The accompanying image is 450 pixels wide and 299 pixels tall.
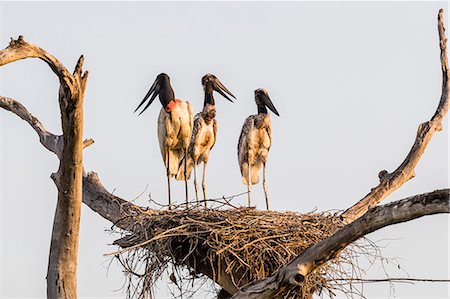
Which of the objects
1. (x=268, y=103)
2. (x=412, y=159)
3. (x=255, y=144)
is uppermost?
(x=268, y=103)

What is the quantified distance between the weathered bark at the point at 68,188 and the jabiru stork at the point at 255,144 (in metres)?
4.28

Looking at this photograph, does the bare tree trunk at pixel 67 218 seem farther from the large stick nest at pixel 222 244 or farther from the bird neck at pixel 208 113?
the bird neck at pixel 208 113

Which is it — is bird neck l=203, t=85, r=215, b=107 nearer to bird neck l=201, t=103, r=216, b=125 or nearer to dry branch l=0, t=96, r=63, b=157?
bird neck l=201, t=103, r=216, b=125

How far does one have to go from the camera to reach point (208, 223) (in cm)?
754

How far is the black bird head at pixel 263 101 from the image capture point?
1112 cm

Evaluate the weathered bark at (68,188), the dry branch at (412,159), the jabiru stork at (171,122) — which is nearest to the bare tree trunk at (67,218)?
the weathered bark at (68,188)

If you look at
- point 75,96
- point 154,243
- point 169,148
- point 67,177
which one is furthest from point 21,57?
point 169,148

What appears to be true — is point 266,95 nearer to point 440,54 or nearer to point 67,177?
point 440,54

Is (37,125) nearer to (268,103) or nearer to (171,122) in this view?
(171,122)

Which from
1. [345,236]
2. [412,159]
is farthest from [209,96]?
[345,236]

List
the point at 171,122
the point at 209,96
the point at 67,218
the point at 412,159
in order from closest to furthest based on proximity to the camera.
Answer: the point at 67,218 < the point at 412,159 < the point at 171,122 < the point at 209,96

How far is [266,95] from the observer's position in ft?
36.8

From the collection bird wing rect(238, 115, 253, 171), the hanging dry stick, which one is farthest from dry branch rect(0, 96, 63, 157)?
the hanging dry stick

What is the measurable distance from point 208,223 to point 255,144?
3334 millimetres
